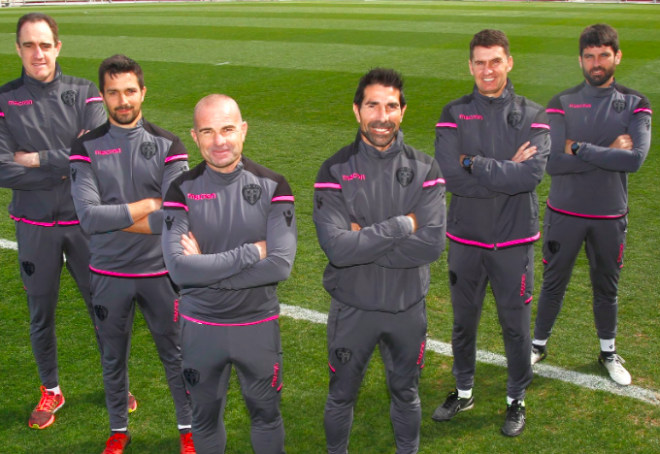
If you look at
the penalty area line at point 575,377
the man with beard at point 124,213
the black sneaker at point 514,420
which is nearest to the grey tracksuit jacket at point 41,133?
the man with beard at point 124,213

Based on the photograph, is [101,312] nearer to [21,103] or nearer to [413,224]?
[21,103]

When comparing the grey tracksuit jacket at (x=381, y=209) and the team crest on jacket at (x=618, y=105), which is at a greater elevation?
the team crest on jacket at (x=618, y=105)

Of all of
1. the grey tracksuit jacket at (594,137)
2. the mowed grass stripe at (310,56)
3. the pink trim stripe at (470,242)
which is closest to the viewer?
the pink trim stripe at (470,242)

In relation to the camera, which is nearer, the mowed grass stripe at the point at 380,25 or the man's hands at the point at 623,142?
the man's hands at the point at 623,142

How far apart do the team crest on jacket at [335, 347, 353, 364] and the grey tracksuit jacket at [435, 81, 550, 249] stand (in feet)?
3.91

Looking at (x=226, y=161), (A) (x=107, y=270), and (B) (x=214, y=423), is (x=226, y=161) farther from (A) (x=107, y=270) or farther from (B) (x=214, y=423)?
(B) (x=214, y=423)

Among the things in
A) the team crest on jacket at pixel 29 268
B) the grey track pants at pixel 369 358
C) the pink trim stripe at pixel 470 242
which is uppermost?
the pink trim stripe at pixel 470 242

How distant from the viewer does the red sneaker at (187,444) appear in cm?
456

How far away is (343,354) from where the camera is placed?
4.07 metres

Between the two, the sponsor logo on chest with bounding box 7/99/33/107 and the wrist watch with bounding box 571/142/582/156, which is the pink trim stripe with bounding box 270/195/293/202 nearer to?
the sponsor logo on chest with bounding box 7/99/33/107

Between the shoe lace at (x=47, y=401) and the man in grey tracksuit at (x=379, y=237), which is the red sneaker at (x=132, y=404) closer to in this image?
the shoe lace at (x=47, y=401)

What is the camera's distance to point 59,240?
483cm

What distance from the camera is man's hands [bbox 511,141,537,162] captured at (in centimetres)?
448

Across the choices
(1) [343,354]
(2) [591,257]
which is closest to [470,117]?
(2) [591,257]
